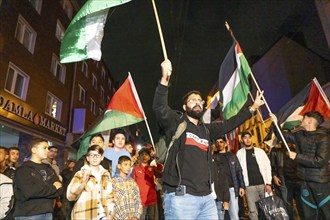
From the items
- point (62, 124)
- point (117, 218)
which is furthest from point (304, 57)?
point (62, 124)

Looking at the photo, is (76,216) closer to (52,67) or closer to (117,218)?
(117,218)

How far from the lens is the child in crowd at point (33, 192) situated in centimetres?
383

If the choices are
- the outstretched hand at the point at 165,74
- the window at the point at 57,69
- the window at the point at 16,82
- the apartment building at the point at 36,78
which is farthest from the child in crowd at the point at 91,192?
the window at the point at 57,69

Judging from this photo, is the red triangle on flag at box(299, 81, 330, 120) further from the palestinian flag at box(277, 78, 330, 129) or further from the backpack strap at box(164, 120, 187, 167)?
the backpack strap at box(164, 120, 187, 167)

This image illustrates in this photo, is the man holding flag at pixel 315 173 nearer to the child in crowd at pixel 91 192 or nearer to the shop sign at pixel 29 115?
the child in crowd at pixel 91 192

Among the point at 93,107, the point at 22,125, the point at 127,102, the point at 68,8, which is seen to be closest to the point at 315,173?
the point at 127,102

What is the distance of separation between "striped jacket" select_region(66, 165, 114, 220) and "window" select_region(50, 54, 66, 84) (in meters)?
16.3

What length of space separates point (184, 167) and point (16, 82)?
13839mm

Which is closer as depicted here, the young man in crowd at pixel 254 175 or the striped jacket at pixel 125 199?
the striped jacket at pixel 125 199

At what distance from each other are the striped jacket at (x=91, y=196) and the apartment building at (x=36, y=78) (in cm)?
970

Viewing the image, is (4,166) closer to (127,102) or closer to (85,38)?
(127,102)

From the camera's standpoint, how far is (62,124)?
64.2 feet

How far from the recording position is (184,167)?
9.30ft

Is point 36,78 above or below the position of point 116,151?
above
